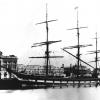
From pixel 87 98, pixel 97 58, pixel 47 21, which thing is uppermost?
pixel 47 21

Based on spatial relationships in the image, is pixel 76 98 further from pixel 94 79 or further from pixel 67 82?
pixel 94 79

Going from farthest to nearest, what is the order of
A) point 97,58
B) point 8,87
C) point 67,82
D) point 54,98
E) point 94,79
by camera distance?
point 97,58 → point 94,79 → point 67,82 → point 8,87 → point 54,98

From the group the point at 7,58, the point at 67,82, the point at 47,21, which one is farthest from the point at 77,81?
the point at 7,58

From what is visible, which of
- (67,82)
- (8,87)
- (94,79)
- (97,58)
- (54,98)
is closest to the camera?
(54,98)

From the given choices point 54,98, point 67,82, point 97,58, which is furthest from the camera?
point 97,58

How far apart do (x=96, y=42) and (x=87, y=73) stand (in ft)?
22.3

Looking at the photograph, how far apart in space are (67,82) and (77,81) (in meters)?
2.96

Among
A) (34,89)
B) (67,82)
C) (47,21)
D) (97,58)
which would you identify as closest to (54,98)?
(34,89)

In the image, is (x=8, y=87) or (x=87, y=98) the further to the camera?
(x=8, y=87)

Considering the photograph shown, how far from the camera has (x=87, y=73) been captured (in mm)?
65688

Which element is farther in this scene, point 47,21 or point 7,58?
point 7,58

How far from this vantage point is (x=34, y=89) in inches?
1939

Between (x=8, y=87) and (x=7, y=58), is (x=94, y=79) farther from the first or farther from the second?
(x=7, y=58)

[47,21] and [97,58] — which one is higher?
[47,21]
